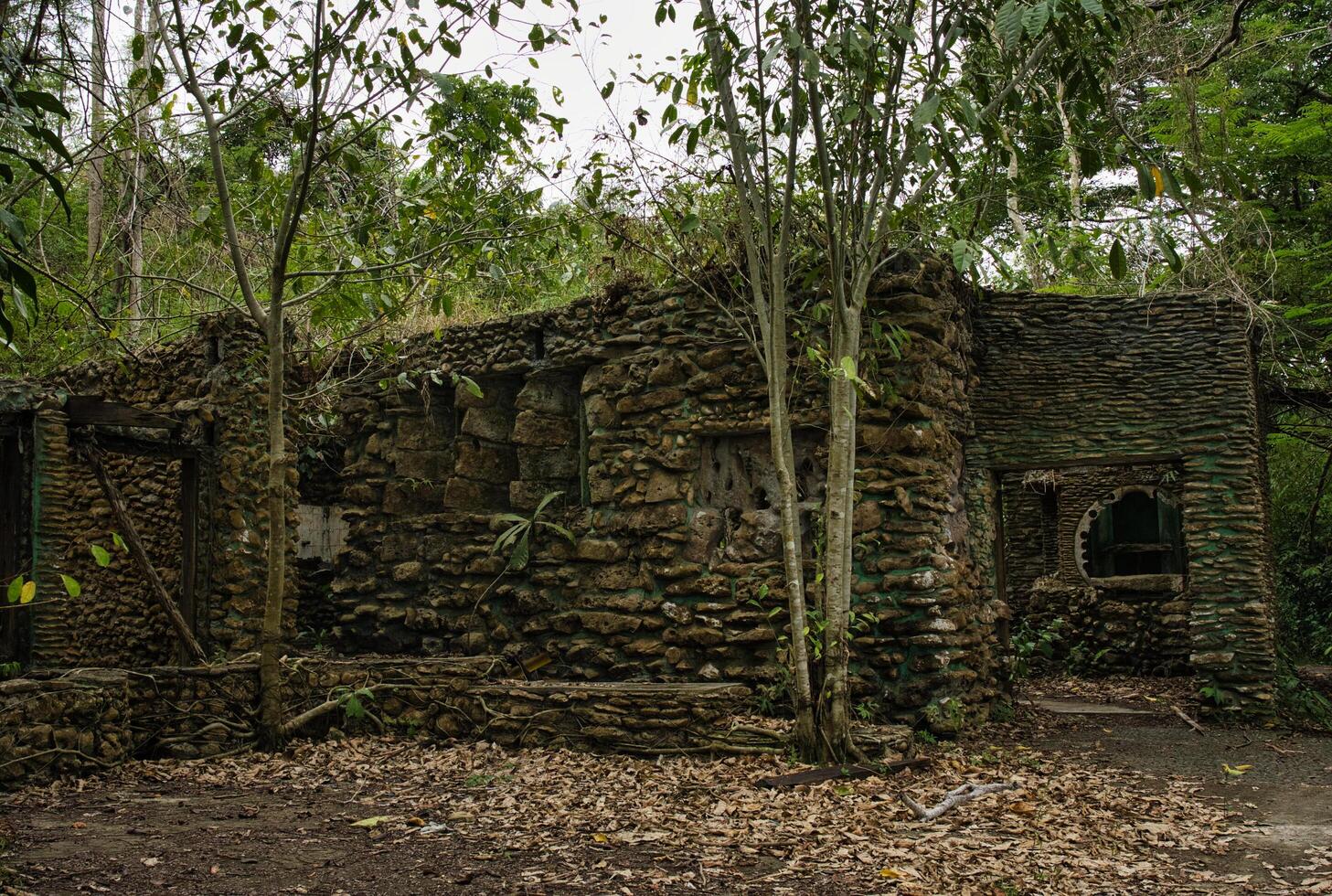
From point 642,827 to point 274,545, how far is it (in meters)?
2.96

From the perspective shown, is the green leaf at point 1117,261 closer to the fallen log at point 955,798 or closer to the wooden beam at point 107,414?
the fallen log at point 955,798

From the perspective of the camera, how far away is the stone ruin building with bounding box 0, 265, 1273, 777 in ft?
24.4

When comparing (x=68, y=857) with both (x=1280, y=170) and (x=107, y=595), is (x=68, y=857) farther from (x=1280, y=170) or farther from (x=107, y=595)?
(x=1280, y=170)

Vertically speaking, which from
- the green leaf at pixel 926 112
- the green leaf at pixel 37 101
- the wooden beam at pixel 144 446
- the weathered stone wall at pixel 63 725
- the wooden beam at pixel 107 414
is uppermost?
the green leaf at pixel 926 112

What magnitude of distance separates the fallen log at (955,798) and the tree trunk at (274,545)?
3770 millimetres

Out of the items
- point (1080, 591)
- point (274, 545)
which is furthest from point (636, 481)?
point (1080, 591)

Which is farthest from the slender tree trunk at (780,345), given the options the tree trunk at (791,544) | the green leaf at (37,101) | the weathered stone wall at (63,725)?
the weathered stone wall at (63,725)

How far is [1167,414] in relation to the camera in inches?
364

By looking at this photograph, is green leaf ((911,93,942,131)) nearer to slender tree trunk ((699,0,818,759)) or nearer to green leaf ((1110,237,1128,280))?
green leaf ((1110,237,1128,280))

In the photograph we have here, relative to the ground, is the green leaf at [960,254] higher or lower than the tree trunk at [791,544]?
higher

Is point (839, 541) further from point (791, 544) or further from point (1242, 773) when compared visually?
point (1242, 773)

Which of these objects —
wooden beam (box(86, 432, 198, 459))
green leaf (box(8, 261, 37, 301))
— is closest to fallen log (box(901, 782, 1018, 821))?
green leaf (box(8, 261, 37, 301))

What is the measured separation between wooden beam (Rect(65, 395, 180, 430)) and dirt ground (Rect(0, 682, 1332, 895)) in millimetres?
3051

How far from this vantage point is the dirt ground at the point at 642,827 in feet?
13.6
